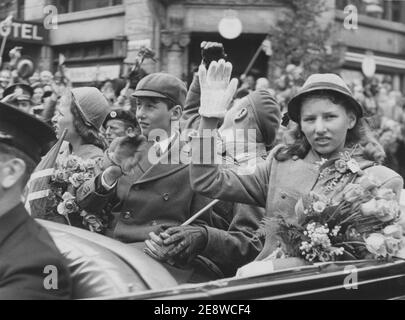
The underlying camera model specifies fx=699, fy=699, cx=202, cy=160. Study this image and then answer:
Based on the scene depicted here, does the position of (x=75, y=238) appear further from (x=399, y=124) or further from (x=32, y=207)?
(x=399, y=124)

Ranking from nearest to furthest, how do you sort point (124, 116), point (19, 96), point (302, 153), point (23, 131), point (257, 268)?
point (23, 131) < point (257, 268) < point (302, 153) < point (124, 116) < point (19, 96)

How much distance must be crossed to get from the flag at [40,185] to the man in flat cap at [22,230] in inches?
58.8

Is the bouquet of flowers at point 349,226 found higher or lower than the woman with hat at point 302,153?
lower

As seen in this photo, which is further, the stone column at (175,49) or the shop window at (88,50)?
the shop window at (88,50)

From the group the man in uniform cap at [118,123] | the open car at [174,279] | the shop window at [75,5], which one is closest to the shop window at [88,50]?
the shop window at [75,5]

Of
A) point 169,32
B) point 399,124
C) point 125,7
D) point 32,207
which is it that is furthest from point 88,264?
point 125,7

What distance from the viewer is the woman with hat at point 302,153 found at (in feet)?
10.8

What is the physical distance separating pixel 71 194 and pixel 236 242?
3.54ft

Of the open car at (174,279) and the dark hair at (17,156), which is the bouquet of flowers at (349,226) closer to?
the open car at (174,279)

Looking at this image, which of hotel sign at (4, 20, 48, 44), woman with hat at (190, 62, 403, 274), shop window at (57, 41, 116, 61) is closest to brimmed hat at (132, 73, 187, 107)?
woman with hat at (190, 62, 403, 274)

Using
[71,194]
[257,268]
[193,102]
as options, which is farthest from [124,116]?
[257,268]

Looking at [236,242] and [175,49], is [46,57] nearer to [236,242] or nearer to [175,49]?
[175,49]

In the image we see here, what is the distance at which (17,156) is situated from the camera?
2494 mm
